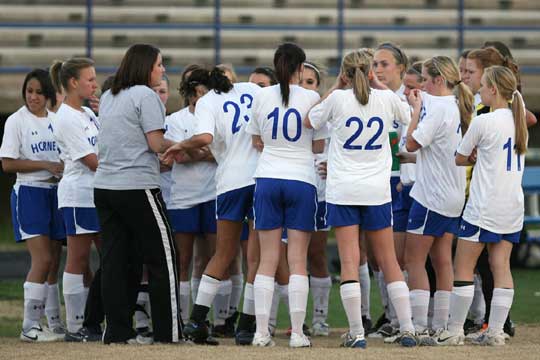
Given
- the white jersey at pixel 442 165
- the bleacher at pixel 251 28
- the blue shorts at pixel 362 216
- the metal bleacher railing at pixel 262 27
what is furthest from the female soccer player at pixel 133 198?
the bleacher at pixel 251 28

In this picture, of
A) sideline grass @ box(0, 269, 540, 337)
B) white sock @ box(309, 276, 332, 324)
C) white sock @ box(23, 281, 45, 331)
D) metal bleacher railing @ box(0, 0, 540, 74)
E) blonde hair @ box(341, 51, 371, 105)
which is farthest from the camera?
metal bleacher railing @ box(0, 0, 540, 74)

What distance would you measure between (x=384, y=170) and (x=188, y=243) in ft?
6.32

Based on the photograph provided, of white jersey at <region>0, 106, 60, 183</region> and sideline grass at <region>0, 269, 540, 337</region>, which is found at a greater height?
white jersey at <region>0, 106, 60, 183</region>

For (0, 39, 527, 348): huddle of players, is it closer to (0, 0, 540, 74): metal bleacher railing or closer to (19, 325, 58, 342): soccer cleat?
(19, 325, 58, 342): soccer cleat

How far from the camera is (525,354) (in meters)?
7.17

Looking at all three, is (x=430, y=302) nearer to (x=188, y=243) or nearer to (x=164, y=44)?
(x=188, y=243)

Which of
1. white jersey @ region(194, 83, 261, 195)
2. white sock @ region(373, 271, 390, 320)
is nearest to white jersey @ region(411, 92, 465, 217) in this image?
white sock @ region(373, 271, 390, 320)

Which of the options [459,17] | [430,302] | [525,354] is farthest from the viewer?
[459,17]

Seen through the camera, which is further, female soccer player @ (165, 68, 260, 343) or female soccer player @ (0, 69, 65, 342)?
female soccer player @ (0, 69, 65, 342)

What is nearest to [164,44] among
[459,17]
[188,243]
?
[459,17]

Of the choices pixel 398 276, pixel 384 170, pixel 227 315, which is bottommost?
pixel 227 315

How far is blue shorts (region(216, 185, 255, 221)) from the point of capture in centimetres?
800

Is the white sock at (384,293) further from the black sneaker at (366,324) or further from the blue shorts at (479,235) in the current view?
the blue shorts at (479,235)

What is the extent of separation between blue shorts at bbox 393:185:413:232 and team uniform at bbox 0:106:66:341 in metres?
2.44
